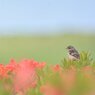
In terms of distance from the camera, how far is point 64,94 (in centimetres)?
140

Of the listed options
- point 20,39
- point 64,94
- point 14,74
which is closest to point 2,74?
point 14,74

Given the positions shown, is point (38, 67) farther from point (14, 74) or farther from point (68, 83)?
point (68, 83)

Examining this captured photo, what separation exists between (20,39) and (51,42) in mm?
1383

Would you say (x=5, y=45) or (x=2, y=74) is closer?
(x=2, y=74)

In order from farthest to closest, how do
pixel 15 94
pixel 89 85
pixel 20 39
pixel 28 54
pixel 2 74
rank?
pixel 20 39
pixel 28 54
pixel 2 74
pixel 15 94
pixel 89 85

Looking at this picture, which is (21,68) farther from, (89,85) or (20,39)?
(20,39)

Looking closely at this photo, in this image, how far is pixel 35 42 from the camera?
12.5 meters

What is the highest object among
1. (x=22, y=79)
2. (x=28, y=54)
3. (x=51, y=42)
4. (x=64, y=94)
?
(x=51, y=42)

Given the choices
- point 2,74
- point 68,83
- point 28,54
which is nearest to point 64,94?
point 68,83

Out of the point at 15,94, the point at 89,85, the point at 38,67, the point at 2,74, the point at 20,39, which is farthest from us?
the point at 20,39

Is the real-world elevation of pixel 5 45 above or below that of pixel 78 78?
above

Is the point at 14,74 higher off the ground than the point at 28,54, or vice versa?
the point at 28,54

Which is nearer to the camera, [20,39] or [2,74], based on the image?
[2,74]

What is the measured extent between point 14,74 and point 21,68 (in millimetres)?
54
